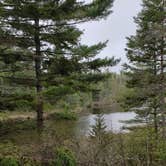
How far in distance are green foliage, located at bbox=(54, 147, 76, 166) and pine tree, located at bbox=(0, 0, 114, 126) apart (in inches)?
181

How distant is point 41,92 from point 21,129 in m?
1.57

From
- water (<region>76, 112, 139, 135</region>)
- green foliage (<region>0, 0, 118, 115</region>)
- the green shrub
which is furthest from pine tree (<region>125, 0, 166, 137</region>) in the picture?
the green shrub

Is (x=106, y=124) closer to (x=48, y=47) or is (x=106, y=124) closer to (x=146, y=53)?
(x=146, y=53)

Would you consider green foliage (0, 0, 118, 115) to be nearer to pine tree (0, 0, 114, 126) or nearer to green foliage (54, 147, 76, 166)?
pine tree (0, 0, 114, 126)

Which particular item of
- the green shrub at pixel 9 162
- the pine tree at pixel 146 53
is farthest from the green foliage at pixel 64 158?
the pine tree at pixel 146 53

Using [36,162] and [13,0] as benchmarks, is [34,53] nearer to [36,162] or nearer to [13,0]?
[13,0]

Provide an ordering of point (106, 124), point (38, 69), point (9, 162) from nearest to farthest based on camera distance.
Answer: point (9, 162), point (38, 69), point (106, 124)

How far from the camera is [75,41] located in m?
15.4

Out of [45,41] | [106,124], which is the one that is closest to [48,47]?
[45,41]

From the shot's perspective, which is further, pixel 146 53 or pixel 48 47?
pixel 146 53

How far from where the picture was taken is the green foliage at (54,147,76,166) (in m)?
8.95

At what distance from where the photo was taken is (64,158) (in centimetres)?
898

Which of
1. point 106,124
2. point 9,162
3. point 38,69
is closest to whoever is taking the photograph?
point 9,162

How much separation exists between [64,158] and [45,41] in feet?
22.7
